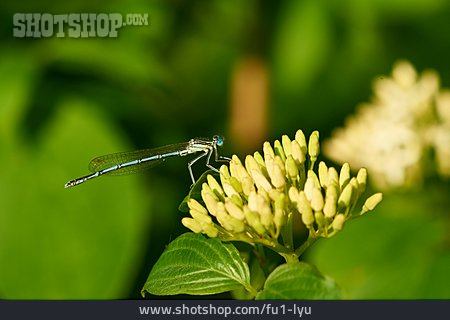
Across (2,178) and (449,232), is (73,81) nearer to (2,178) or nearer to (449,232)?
(2,178)

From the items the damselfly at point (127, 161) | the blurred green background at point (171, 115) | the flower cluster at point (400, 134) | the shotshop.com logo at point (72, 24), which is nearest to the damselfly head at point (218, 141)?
the damselfly at point (127, 161)

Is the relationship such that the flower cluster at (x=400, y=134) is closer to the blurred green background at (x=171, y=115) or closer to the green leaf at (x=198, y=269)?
the blurred green background at (x=171, y=115)

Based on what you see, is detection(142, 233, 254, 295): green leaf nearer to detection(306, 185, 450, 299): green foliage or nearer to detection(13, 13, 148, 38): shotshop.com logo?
detection(306, 185, 450, 299): green foliage

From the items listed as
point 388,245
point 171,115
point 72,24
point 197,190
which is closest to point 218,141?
point 197,190

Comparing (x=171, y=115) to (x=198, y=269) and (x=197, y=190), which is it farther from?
(x=198, y=269)

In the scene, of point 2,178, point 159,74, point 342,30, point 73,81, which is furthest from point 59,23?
point 342,30
